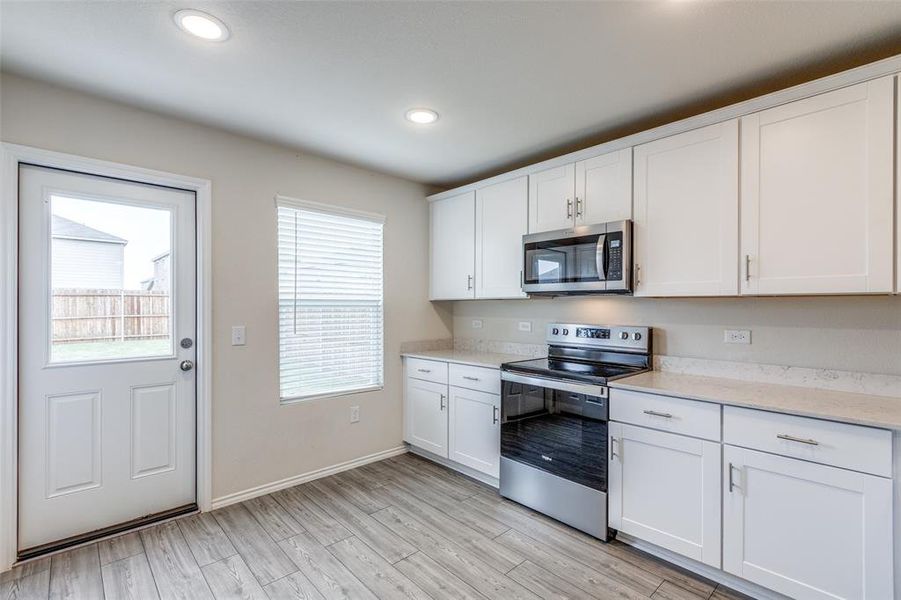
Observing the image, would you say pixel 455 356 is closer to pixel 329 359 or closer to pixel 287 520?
pixel 329 359

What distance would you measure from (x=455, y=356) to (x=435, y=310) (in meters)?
0.68

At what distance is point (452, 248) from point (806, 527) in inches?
111

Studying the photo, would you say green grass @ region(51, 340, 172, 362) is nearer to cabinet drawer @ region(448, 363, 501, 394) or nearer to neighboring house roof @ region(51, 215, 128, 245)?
neighboring house roof @ region(51, 215, 128, 245)

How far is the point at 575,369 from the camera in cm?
269

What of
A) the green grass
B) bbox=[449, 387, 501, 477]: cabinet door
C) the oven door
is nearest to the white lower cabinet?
bbox=[449, 387, 501, 477]: cabinet door

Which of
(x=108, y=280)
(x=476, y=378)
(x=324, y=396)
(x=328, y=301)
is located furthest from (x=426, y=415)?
(x=108, y=280)

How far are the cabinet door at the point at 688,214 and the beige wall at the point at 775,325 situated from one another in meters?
0.35

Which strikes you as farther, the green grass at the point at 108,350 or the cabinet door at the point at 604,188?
the cabinet door at the point at 604,188

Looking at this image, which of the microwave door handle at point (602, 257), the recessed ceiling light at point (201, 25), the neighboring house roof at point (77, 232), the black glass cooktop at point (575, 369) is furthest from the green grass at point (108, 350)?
the microwave door handle at point (602, 257)

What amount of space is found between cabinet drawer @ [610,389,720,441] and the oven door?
100mm

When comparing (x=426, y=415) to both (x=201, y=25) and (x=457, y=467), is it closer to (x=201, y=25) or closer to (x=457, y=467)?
(x=457, y=467)

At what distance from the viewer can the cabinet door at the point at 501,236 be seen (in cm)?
315

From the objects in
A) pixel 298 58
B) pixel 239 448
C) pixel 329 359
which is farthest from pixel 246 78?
pixel 239 448

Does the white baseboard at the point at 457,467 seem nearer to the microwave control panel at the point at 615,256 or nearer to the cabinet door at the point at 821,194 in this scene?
the microwave control panel at the point at 615,256
